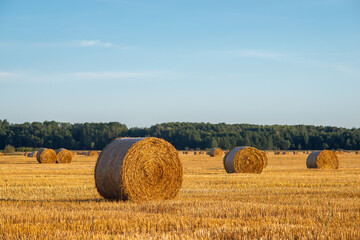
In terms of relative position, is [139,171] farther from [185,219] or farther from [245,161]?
[245,161]

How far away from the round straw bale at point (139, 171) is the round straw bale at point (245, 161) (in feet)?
37.1

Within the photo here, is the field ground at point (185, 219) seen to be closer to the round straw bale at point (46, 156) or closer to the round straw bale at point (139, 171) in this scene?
the round straw bale at point (139, 171)

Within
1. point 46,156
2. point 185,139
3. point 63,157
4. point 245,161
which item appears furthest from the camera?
point 185,139

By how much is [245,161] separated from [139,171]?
40.7ft

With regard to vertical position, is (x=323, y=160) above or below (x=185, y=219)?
above

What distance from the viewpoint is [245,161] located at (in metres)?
24.4

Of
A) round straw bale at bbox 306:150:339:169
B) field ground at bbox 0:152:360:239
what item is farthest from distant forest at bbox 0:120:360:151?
field ground at bbox 0:152:360:239

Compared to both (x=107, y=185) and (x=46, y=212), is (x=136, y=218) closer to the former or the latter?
(x=46, y=212)

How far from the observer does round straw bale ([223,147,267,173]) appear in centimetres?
2423

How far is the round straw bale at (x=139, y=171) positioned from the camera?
12391mm

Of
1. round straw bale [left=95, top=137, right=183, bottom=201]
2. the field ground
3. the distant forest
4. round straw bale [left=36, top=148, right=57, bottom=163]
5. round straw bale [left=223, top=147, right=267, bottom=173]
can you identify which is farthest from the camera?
the distant forest

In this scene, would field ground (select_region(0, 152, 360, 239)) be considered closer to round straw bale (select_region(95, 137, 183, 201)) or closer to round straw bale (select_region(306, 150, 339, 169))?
round straw bale (select_region(95, 137, 183, 201))

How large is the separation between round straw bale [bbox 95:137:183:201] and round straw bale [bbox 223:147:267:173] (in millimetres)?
11310

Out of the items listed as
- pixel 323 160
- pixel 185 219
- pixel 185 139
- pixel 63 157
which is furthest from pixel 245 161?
pixel 185 139
